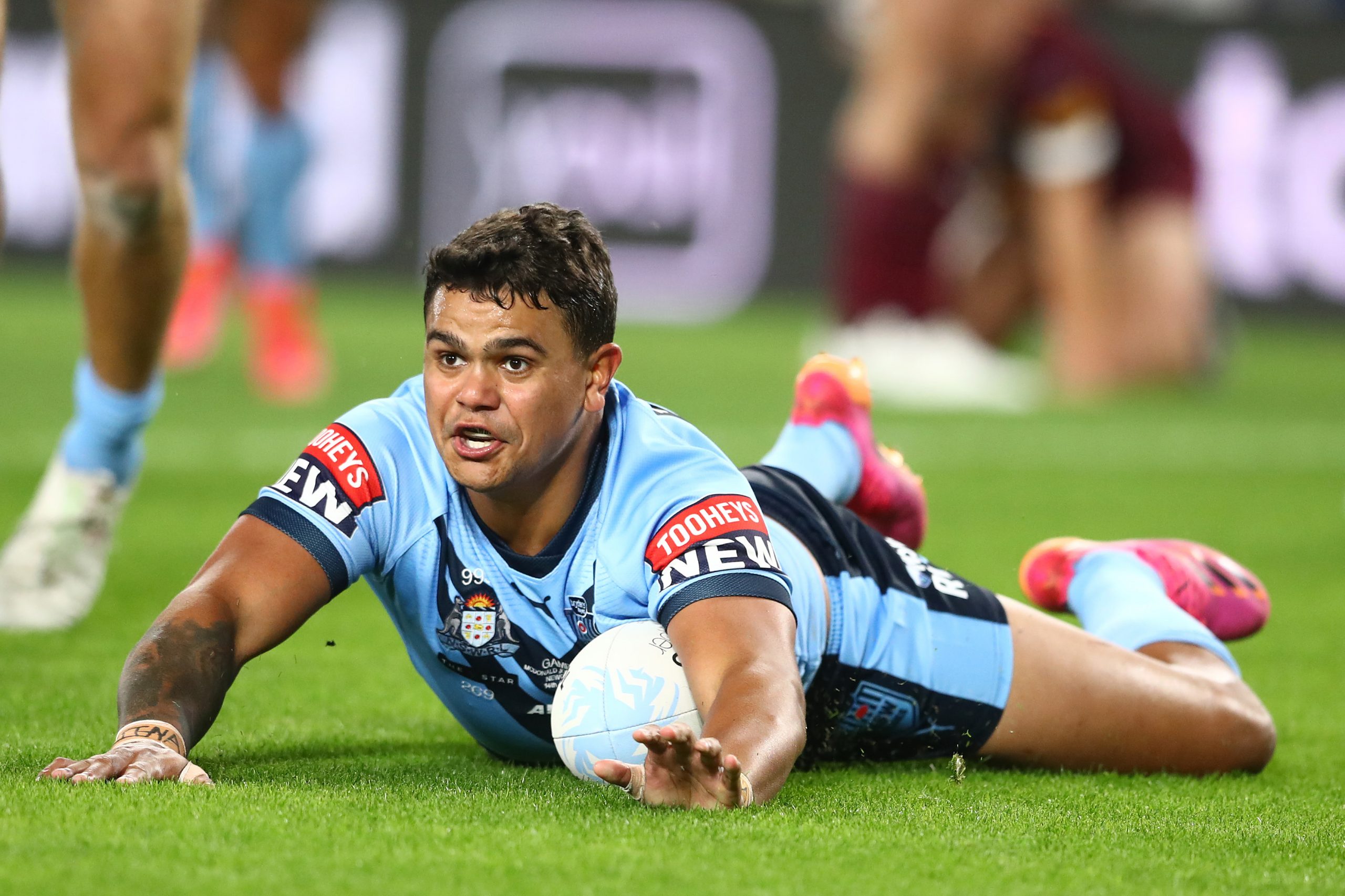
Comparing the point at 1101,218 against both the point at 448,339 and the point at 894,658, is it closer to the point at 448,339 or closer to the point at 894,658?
the point at 894,658

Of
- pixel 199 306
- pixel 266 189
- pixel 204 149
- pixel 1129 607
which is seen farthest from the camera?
pixel 199 306

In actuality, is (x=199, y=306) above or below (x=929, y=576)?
below

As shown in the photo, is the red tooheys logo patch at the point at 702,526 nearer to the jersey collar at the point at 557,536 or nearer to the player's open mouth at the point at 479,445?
the jersey collar at the point at 557,536

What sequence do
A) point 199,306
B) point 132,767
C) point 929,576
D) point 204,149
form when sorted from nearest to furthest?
point 132,767
point 929,576
point 204,149
point 199,306

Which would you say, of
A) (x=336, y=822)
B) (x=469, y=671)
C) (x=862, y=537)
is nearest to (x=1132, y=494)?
(x=862, y=537)

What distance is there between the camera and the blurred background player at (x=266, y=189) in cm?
754

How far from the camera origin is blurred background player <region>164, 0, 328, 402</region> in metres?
7.54

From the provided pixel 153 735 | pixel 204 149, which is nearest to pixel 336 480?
pixel 153 735

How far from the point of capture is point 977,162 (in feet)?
35.0

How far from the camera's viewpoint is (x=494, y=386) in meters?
2.65

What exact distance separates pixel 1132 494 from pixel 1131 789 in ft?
13.4

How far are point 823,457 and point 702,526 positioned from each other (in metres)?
0.90

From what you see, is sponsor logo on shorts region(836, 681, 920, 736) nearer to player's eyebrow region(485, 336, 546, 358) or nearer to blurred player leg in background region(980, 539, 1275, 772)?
blurred player leg in background region(980, 539, 1275, 772)

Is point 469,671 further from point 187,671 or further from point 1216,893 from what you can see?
point 1216,893
